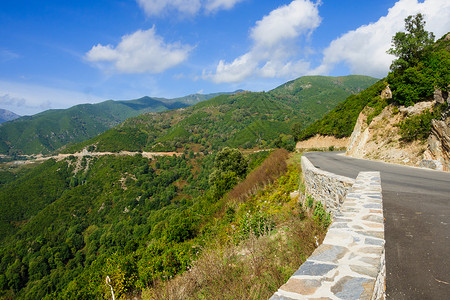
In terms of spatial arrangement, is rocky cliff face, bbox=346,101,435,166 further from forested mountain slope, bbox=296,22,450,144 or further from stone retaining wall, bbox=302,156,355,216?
stone retaining wall, bbox=302,156,355,216

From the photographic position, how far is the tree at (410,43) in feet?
54.8

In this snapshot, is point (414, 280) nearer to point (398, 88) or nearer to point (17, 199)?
point (398, 88)

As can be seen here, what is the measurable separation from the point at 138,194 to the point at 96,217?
1652cm

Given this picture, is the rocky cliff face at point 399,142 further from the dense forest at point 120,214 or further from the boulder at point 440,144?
the dense forest at point 120,214

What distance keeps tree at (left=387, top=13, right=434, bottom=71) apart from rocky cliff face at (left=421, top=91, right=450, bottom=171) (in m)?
8.74

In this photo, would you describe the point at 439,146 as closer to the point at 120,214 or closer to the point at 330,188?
the point at 330,188

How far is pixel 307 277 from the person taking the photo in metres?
2.15

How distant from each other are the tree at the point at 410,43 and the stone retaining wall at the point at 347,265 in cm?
1992

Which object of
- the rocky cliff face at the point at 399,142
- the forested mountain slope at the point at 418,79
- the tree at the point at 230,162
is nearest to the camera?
the rocky cliff face at the point at 399,142

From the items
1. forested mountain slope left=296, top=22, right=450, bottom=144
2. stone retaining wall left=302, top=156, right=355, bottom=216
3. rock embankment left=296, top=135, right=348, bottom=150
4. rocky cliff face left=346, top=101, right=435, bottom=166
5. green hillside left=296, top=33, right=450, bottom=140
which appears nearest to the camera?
stone retaining wall left=302, top=156, right=355, bottom=216

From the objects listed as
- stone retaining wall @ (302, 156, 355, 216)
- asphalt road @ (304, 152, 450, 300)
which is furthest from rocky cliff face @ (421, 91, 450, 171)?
stone retaining wall @ (302, 156, 355, 216)

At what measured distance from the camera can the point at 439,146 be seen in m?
10.7

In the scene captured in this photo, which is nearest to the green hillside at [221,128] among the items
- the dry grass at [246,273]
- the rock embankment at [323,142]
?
the rock embankment at [323,142]

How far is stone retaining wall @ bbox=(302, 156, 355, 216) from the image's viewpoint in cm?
601
